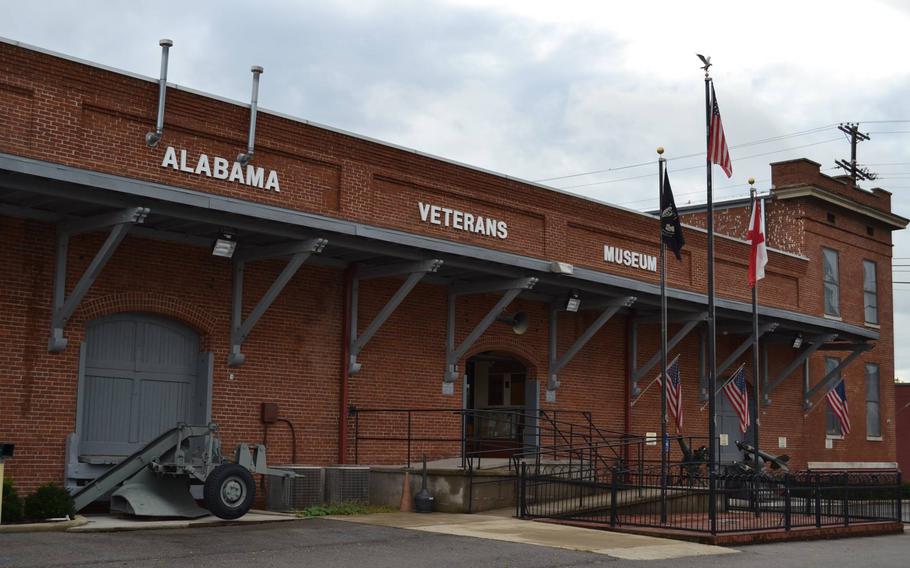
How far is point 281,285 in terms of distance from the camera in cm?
1822

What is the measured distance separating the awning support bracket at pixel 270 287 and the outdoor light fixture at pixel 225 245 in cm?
100

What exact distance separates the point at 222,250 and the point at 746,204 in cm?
2227

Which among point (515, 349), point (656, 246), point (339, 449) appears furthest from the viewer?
point (656, 246)

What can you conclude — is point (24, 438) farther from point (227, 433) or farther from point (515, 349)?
point (515, 349)

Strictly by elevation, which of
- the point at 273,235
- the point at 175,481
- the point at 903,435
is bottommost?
the point at 175,481

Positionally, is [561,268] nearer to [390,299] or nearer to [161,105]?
[390,299]

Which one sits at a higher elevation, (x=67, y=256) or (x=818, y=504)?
(x=67, y=256)

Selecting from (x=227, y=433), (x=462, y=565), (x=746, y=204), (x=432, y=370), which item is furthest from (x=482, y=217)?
(x=746, y=204)

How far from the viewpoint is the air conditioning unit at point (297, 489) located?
18.4 meters

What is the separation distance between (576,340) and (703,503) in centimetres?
543

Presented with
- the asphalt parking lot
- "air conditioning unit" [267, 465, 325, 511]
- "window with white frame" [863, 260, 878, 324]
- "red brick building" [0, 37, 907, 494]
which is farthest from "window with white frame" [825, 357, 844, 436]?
"air conditioning unit" [267, 465, 325, 511]

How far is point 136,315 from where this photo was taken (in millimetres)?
18031

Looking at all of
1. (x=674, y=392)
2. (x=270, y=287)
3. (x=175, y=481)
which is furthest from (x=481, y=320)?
(x=175, y=481)

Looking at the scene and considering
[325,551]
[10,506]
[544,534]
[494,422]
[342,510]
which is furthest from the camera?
[494,422]
